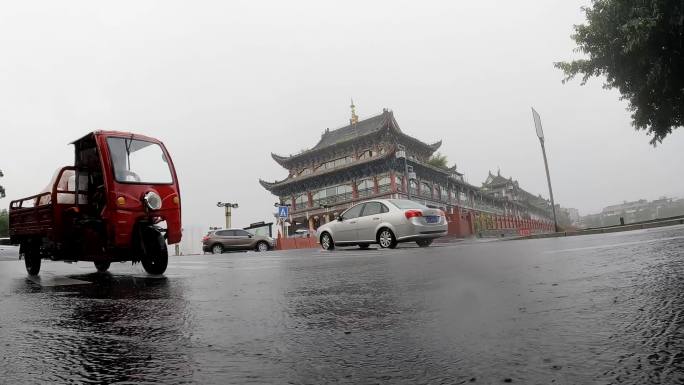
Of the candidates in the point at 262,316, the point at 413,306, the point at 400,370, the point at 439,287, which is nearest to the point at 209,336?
the point at 262,316

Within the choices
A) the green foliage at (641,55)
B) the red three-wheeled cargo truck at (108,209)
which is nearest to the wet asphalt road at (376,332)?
the red three-wheeled cargo truck at (108,209)

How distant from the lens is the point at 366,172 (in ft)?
134

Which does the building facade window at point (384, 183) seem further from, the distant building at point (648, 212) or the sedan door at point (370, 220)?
the distant building at point (648, 212)

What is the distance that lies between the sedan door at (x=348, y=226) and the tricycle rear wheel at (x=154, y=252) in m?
7.43

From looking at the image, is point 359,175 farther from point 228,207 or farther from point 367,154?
point 228,207

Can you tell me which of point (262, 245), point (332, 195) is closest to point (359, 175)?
point (332, 195)

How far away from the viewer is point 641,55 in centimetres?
1277

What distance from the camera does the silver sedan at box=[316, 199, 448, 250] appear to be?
444 inches

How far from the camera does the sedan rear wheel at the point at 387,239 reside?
37.7ft

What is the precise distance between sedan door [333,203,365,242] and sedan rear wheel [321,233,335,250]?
0.82ft

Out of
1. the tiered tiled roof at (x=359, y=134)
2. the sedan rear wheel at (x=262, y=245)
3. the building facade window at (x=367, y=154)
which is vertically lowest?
the sedan rear wheel at (x=262, y=245)

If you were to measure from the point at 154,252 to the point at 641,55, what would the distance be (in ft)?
46.2

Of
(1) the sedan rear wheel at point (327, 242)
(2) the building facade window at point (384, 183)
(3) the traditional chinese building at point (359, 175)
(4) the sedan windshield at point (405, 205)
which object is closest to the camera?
(4) the sedan windshield at point (405, 205)

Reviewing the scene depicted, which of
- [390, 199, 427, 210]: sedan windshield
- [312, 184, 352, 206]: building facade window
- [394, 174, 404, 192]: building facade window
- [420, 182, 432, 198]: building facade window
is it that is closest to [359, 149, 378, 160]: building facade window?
[312, 184, 352, 206]: building facade window
